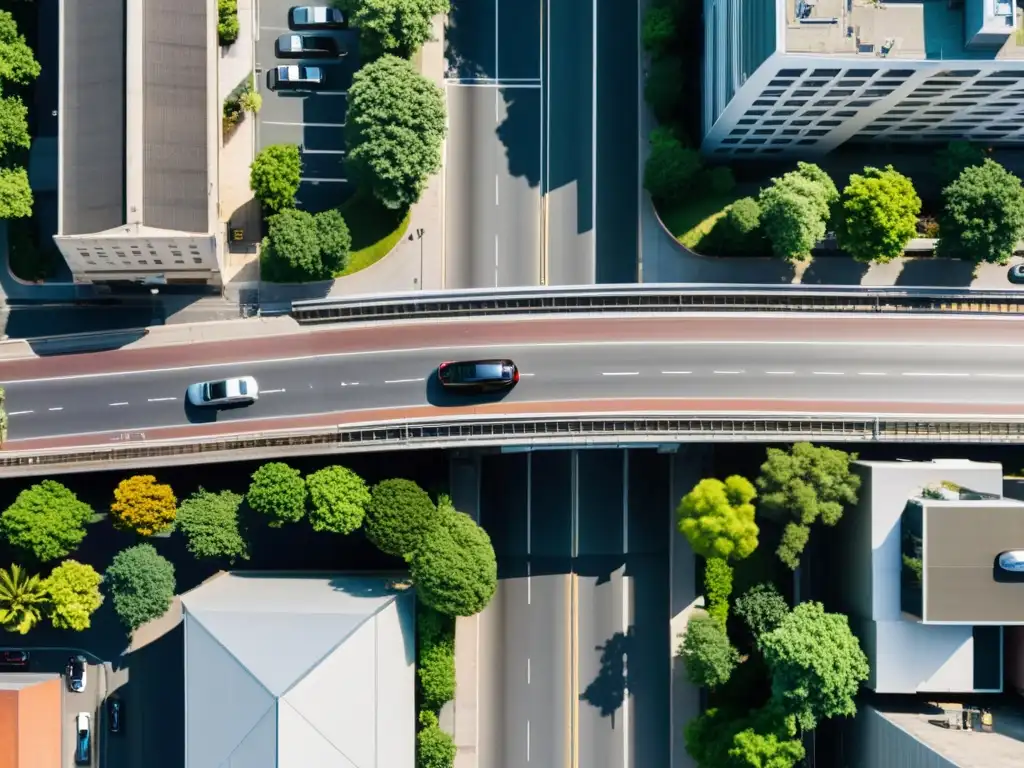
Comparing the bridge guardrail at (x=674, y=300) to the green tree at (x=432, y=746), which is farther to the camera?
the green tree at (x=432, y=746)

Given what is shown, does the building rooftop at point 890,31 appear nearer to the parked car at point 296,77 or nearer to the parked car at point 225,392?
the parked car at point 296,77

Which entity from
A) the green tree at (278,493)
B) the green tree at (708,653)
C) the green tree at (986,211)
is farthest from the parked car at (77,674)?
the green tree at (986,211)

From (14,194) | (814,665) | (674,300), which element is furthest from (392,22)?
(814,665)

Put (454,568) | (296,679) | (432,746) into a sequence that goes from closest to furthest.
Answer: (296,679), (454,568), (432,746)

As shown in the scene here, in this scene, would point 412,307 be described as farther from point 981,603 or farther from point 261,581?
point 981,603

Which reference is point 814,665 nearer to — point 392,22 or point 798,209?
point 798,209

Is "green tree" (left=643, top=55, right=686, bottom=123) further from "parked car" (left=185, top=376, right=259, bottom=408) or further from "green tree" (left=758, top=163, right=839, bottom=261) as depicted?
"parked car" (left=185, top=376, right=259, bottom=408)

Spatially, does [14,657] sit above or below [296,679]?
below
